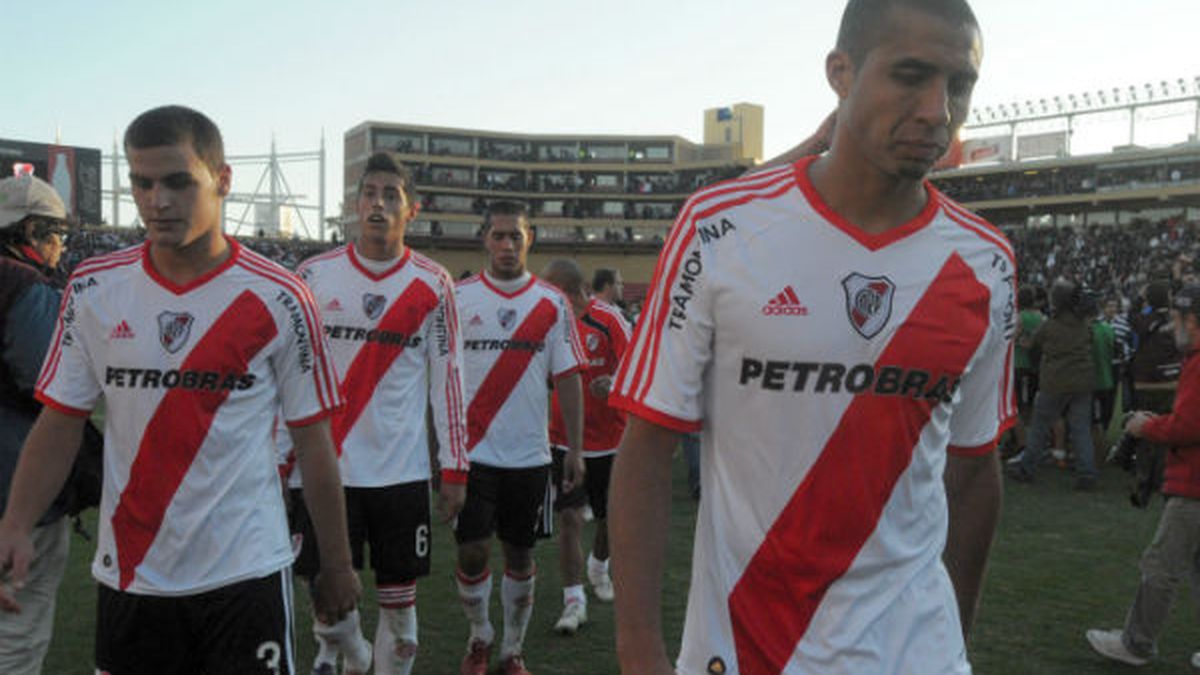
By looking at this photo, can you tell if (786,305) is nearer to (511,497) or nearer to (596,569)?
(511,497)

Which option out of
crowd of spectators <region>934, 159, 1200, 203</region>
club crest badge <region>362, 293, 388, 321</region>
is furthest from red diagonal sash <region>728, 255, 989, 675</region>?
crowd of spectators <region>934, 159, 1200, 203</region>

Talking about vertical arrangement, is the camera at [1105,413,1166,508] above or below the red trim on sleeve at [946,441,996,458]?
below

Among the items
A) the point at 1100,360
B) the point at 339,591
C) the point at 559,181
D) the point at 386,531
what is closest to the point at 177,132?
the point at 339,591

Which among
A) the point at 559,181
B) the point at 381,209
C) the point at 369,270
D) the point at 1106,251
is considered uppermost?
the point at 559,181

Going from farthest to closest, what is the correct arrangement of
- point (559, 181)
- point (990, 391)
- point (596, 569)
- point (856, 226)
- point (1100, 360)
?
point (559, 181)
point (1100, 360)
point (596, 569)
point (990, 391)
point (856, 226)

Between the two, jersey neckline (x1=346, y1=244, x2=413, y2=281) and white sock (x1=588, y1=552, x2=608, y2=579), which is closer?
jersey neckline (x1=346, y1=244, x2=413, y2=281)

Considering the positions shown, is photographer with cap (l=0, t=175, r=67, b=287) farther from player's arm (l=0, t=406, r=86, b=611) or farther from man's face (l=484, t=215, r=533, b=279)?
man's face (l=484, t=215, r=533, b=279)

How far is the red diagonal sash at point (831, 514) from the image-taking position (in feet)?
6.10

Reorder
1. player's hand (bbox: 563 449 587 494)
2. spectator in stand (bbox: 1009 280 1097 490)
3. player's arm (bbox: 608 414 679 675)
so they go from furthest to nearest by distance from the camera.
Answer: spectator in stand (bbox: 1009 280 1097 490) → player's hand (bbox: 563 449 587 494) → player's arm (bbox: 608 414 679 675)

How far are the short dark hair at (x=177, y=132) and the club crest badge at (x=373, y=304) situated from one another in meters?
1.85

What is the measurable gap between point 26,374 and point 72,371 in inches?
29.0

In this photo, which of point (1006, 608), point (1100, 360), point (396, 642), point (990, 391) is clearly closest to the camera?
point (990, 391)

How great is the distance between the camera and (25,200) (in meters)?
3.76

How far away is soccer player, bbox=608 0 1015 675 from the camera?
1.82m
